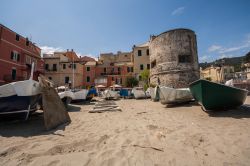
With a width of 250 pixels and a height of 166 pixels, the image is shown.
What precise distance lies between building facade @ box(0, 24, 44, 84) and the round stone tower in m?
20.1

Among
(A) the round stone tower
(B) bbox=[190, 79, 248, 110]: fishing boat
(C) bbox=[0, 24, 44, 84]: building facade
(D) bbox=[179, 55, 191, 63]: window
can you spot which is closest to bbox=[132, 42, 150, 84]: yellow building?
(A) the round stone tower

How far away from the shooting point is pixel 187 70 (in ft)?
60.7

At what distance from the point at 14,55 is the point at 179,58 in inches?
994

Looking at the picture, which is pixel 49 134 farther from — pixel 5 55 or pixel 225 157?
pixel 5 55

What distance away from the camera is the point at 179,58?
18.9 m

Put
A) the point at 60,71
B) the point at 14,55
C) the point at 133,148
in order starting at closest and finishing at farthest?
the point at 133,148 → the point at 14,55 → the point at 60,71

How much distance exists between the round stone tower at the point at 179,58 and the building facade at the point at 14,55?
793 inches

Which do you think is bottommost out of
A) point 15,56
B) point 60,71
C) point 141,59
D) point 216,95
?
point 216,95

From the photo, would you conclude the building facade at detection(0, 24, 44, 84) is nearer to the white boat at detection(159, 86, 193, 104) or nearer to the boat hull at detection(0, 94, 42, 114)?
the boat hull at detection(0, 94, 42, 114)

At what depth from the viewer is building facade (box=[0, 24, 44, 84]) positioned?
20141 mm

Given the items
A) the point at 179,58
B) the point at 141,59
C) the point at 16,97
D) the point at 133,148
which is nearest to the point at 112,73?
the point at 141,59

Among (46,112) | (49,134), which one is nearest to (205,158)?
(49,134)

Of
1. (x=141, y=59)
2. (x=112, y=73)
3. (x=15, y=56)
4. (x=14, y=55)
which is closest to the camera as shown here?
(x=14, y=55)

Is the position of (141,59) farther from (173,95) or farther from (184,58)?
(173,95)
